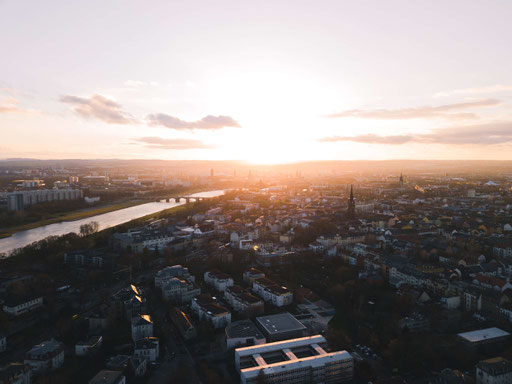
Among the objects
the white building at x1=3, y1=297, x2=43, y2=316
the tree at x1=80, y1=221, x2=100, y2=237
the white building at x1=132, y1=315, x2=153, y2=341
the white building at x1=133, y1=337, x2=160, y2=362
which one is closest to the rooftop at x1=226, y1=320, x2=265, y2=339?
the white building at x1=133, y1=337, x2=160, y2=362

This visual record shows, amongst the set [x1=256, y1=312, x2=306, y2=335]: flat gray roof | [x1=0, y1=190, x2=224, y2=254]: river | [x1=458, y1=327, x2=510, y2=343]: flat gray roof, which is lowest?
[x1=0, y1=190, x2=224, y2=254]: river

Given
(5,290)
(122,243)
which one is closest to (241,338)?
(5,290)

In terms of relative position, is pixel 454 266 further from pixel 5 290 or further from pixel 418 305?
pixel 5 290

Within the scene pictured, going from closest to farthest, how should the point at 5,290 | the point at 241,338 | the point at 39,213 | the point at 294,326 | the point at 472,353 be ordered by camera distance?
the point at 472,353 → the point at 241,338 → the point at 294,326 → the point at 5,290 → the point at 39,213

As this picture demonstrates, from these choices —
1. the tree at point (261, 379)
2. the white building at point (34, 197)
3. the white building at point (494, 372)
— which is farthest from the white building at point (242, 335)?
the white building at point (34, 197)

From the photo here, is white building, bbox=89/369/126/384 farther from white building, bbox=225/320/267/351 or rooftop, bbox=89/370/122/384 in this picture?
white building, bbox=225/320/267/351

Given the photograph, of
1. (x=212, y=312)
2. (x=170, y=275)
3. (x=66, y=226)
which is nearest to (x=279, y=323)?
(x=212, y=312)
